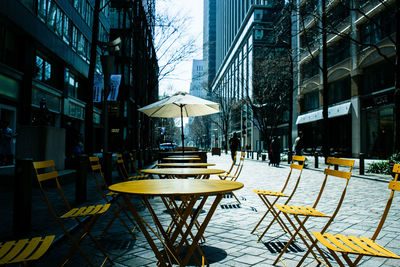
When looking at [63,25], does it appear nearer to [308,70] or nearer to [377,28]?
[377,28]

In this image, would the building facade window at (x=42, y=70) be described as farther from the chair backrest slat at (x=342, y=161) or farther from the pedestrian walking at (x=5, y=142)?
the chair backrest slat at (x=342, y=161)

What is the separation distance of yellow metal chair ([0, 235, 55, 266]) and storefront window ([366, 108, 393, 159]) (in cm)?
2521

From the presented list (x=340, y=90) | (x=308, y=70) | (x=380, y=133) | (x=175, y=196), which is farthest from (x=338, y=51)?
(x=175, y=196)

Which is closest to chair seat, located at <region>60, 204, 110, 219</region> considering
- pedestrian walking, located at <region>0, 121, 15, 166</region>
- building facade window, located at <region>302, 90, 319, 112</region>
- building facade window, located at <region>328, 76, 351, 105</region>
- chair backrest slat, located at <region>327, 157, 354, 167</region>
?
chair backrest slat, located at <region>327, 157, 354, 167</region>

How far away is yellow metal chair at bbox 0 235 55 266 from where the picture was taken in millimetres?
1980

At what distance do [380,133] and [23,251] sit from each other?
26302mm

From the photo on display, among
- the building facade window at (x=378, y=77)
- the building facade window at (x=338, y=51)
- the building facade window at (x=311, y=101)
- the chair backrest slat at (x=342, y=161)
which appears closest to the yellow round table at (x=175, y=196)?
the chair backrest slat at (x=342, y=161)

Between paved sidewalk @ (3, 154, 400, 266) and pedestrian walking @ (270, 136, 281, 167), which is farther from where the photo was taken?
pedestrian walking @ (270, 136, 281, 167)

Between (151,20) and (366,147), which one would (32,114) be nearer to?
(151,20)

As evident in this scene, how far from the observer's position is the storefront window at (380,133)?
22.1m

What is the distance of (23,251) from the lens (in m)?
2.17

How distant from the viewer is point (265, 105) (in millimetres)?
26828

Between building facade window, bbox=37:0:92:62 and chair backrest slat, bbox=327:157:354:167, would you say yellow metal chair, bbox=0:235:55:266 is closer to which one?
chair backrest slat, bbox=327:157:354:167

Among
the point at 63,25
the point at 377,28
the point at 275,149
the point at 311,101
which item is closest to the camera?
the point at 275,149
